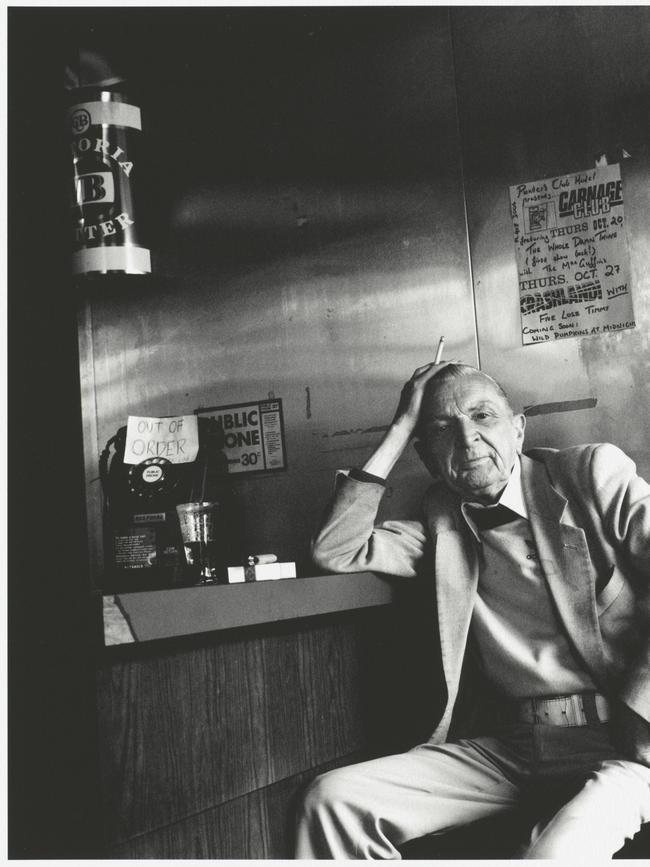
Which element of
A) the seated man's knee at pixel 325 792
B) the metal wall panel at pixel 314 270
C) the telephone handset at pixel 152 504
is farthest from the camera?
the metal wall panel at pixel 314 270

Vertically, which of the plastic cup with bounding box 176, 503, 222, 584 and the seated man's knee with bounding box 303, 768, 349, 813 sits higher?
the plastic cup with bounding box 176, 503, 222, 584

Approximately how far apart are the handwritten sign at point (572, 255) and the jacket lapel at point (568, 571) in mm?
621

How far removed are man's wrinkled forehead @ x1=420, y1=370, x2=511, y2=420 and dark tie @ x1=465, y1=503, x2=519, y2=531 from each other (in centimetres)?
22

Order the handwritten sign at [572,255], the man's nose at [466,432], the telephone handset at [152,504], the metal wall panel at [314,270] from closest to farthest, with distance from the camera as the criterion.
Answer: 1. the man's nose at [466,432]
2. the handwritten sign at [572,255]
3. the telephone handset at [152,504]
4. the metal wall panel at [314,270]

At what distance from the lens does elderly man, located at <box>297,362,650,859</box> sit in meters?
A: 1.79

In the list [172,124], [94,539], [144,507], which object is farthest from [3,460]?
[172,124]

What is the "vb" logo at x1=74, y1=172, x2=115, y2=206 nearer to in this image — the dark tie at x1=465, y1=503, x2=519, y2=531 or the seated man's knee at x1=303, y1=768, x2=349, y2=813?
the dark tie at x1=465, y1=503, x2=519, y2=531

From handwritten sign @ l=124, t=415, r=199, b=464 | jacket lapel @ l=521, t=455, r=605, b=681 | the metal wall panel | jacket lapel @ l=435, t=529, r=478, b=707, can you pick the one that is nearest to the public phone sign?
the metal wall panel

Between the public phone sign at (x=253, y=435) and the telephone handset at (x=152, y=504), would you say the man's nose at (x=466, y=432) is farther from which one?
the public phone sign at (x=253, y=435)

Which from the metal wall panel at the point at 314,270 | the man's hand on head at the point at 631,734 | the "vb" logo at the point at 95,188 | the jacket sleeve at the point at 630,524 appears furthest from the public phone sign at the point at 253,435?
the man's hand on head at the point at 631,734

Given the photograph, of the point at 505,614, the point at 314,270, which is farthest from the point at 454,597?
the point at 314,270

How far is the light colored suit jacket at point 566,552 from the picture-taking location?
1895mm

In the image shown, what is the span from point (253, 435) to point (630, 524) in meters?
1.37

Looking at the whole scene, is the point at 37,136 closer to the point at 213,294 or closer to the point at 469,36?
the point at 213,294
